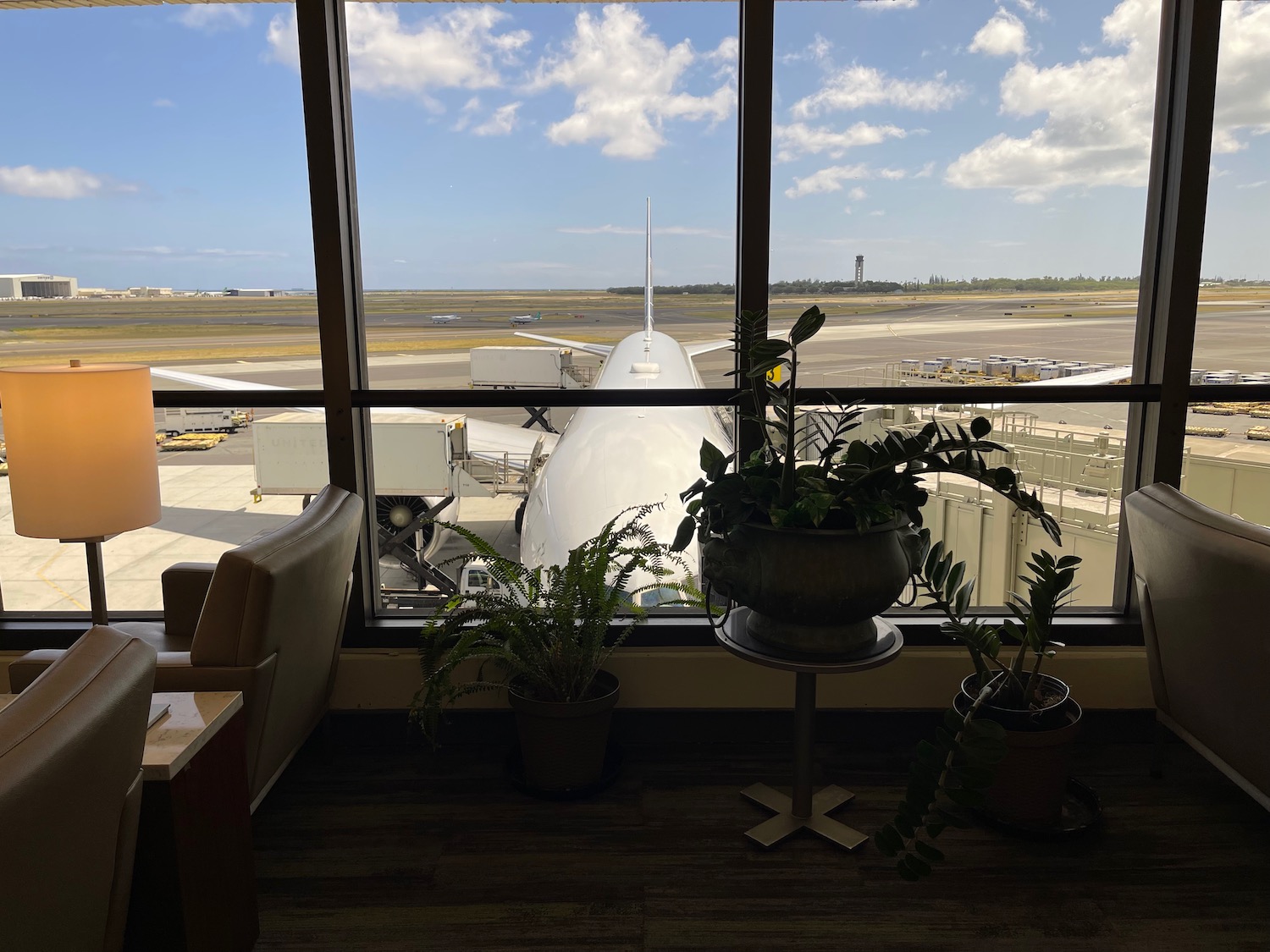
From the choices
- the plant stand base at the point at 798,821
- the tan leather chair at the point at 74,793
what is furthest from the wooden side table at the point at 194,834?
the plant stand base at the point at 798,821

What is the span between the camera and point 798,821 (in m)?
2.31

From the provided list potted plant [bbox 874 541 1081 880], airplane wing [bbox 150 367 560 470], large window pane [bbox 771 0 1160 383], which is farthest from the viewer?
airplane wing [bbox 150 367 560 470]

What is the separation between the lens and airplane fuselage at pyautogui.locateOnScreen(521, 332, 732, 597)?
3.85 metres

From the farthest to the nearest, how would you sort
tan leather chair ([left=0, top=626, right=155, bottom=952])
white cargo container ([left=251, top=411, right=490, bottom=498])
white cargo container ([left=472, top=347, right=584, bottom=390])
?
white cargo container ([left=472, top=347, right=584, bottom=390]), white cargo container ([left=251, top=411, right=490, bottom=498]), tan leather chair ([left=0, top=626, right=155, bottom=952])

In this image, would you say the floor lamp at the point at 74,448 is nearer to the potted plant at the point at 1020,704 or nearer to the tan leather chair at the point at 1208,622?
the potted plant at the point at 1020,704

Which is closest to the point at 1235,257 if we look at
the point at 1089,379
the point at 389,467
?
the point at 1089,379

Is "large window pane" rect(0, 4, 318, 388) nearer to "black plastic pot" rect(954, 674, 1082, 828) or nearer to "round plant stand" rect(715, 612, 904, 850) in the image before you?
"round plant stand" rect(715, 612, 904, 850)

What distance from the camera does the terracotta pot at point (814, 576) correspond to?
1.94m

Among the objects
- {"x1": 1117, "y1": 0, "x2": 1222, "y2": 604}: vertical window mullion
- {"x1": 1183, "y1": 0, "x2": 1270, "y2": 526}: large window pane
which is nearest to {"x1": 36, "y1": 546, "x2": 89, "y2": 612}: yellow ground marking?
{"x1": 1117, "y1": 0, "x2": 1222, "y2": 604}: vertical window mullion

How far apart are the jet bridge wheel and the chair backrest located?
91cm

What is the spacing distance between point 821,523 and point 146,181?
2.80 metres

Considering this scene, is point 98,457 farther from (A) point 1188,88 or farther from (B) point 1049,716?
(A) point 1188,88

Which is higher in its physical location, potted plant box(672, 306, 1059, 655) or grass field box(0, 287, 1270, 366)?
grass field box(0, 287, 1270, 366)

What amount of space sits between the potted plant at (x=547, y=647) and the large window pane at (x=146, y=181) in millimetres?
1061
